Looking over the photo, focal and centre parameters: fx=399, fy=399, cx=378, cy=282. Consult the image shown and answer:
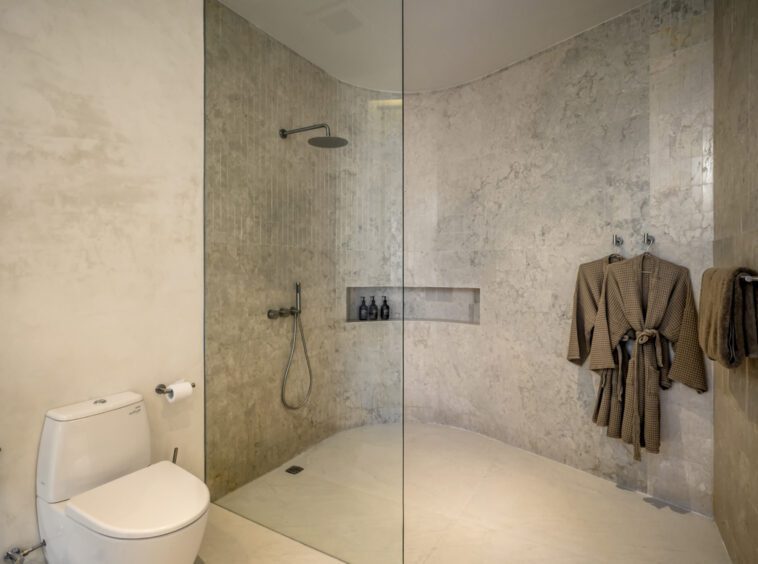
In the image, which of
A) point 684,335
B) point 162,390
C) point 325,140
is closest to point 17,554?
point 162,390

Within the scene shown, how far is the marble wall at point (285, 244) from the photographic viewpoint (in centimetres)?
173

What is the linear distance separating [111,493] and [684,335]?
2.64 meters

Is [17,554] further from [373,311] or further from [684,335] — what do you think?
[684,335]

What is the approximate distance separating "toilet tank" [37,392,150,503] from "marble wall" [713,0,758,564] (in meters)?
2.37

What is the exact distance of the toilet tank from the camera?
143cm

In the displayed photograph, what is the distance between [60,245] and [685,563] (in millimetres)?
2878

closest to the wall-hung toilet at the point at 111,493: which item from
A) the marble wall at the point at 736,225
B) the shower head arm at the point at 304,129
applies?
the shower head arm at the point at 304,129

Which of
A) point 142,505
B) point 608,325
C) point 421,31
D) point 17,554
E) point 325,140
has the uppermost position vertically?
point 421,31

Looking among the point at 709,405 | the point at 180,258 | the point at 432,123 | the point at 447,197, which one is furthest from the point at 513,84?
the point at 180,258

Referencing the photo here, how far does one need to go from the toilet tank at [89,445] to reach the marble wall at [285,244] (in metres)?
0.45

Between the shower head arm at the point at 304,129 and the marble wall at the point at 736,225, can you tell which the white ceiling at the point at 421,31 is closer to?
the shower head arm at the point at 304,129

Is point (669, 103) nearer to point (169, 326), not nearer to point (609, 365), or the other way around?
point (609, 365)

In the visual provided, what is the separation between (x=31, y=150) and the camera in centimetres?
144

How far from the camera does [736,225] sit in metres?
1.66
